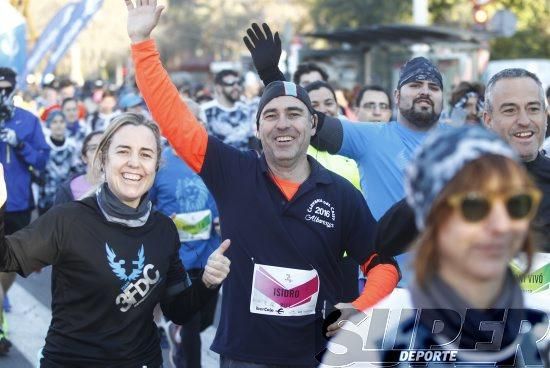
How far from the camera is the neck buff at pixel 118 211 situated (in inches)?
178

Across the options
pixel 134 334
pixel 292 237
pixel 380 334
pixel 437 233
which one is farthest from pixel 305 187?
pixel 437 233

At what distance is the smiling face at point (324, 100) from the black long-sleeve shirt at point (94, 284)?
3794mm

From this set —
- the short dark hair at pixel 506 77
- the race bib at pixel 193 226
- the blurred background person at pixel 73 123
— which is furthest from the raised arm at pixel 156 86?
the blurred background person at pixel 73 123

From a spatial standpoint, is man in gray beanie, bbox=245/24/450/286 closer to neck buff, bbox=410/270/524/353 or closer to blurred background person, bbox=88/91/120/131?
neck buff, bbox=410/270/524/353

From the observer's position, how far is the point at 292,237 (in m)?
4.55

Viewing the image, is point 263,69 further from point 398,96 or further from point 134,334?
point 134,334

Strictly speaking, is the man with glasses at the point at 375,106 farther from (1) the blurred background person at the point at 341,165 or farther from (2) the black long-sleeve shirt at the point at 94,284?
(2) the black long-sleeve shirt at the point at 94,284

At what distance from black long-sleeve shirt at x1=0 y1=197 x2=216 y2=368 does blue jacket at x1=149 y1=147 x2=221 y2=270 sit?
3.03 m

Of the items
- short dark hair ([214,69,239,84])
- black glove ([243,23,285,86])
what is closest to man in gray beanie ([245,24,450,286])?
black glove ([243,23,285,86])

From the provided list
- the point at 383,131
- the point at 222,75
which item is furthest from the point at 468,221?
the point at 222,75

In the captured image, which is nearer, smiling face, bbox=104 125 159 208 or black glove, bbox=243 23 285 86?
smiling face, bbox=104 125 159 208

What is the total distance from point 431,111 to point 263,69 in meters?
1.01

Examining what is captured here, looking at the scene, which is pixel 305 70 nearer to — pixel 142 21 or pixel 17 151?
pixel 17 151

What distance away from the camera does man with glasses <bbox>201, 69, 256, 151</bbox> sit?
1159cm
